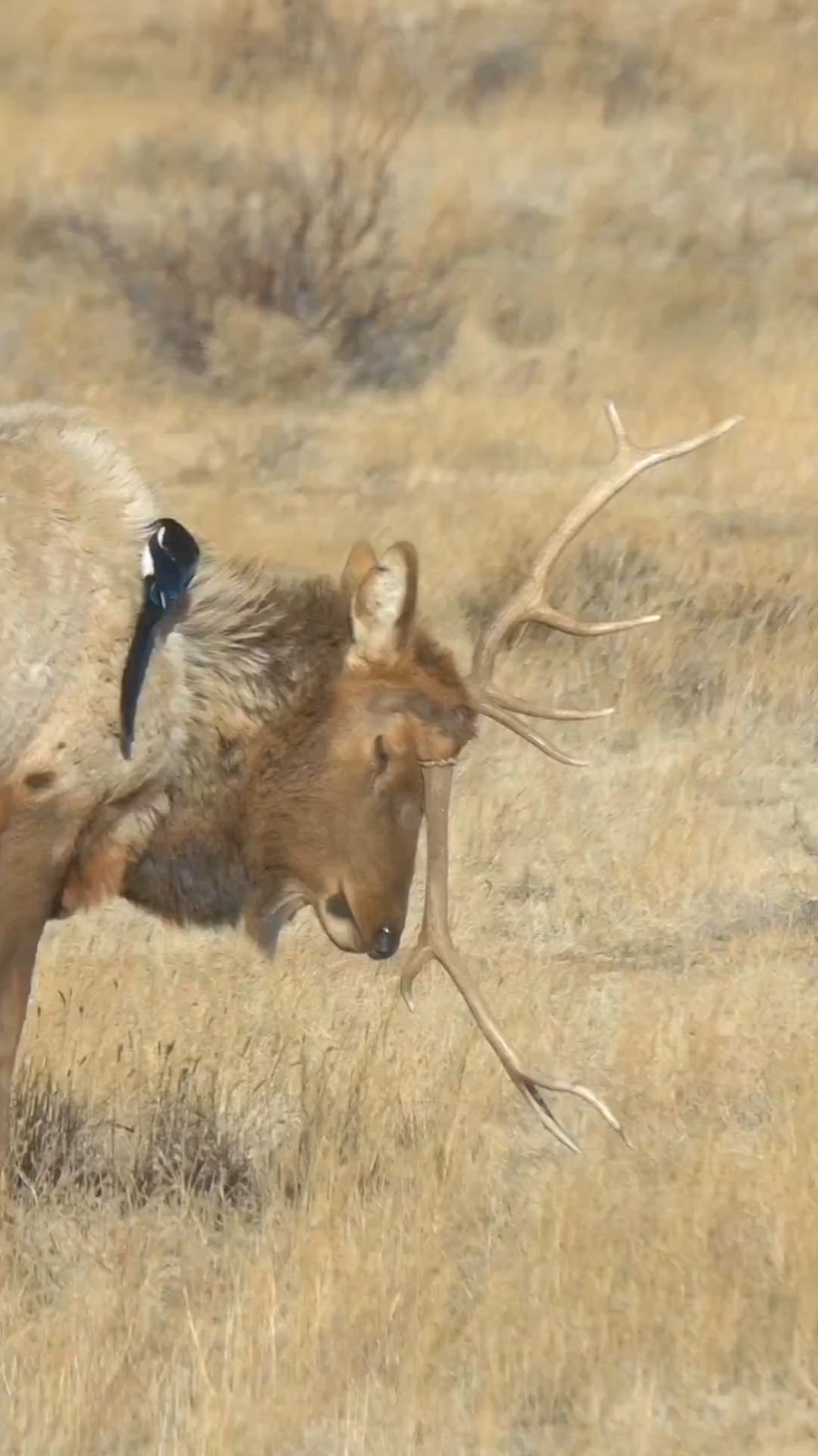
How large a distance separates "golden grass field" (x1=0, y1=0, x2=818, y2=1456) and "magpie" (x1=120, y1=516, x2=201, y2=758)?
4.36ft

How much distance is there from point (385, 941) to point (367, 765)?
0.44 meters

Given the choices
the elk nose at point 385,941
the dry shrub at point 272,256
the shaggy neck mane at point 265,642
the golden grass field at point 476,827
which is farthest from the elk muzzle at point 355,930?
the dry shrub at point 272,256

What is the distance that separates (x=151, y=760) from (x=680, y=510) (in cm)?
834

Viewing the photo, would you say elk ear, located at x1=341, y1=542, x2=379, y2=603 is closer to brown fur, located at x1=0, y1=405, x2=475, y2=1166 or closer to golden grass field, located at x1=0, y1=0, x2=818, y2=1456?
brown fur, located at x1=0, y1=405, x2=475, y2=1166

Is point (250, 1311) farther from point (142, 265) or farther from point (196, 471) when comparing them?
point (142, 265)

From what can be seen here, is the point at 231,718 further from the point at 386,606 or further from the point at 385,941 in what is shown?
the point at 385,941

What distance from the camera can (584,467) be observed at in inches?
624

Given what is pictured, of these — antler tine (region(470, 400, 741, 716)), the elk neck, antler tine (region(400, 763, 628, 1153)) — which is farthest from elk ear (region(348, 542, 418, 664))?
antler tine (region(400, 763, 628, 1153))

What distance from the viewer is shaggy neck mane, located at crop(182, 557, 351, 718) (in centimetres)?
679

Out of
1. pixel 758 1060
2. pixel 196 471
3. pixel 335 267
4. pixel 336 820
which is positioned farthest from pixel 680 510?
pixel 336 820

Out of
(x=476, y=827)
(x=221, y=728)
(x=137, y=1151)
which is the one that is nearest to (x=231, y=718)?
(x=221, y=728)

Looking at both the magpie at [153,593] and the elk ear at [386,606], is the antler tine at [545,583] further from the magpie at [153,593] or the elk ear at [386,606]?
the magpie at [153,593]

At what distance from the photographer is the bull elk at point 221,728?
20.8 ft

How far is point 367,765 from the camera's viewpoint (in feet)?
22.0
